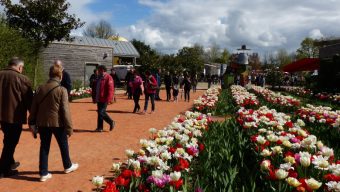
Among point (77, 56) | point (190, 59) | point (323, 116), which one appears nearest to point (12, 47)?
point (77, 56)

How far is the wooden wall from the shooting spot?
31.8 metres

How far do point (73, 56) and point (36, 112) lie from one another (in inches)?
1116

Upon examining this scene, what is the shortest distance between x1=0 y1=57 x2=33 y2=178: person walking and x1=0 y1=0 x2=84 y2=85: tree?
1936cm

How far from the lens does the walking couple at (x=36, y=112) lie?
19.3 feet

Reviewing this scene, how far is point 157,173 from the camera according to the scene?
Result: 4.00m

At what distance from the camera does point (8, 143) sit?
6.07m

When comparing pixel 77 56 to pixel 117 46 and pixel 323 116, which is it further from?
pixel 323 116

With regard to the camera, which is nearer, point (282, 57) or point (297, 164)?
point (297, 164)

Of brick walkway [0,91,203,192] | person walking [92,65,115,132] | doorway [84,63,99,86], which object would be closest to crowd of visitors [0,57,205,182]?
brick walkway [0,91,203,192]

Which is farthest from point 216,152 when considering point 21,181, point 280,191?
point 21,181

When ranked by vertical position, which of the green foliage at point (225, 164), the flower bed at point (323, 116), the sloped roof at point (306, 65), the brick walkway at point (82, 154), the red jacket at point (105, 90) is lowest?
the brick walkway at point (82, 154)

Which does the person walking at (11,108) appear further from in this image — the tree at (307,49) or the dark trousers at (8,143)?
the tree at (307,49)

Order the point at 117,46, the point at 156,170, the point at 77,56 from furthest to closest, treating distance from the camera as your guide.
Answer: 1. the point at 117,46
2. the point at 77,56
3. the point at 156,170

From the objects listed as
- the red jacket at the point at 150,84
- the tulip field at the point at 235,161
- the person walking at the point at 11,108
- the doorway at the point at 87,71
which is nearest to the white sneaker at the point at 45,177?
the person walking at the point at 11,108
